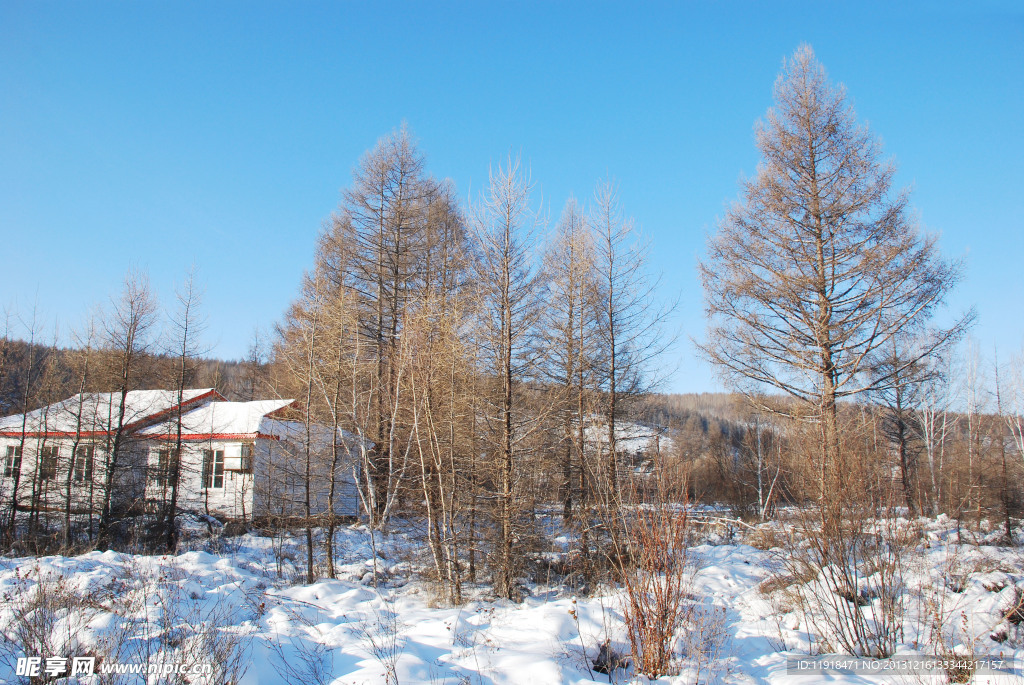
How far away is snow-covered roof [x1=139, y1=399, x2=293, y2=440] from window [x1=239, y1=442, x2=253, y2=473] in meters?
0.42

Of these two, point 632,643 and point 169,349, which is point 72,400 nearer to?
point 169,349

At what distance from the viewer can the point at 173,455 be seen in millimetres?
16750

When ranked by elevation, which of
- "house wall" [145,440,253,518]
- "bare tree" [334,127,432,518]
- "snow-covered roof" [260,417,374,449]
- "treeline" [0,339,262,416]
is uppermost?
"bare tree" [334,127,432,518]

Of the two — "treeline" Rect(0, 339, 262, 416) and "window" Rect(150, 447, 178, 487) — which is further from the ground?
"treeline" Rect(0, 339, 262, 416)

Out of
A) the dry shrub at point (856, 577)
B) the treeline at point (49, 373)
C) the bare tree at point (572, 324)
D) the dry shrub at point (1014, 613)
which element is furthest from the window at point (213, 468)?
the dry shrub at point (1014, 613)

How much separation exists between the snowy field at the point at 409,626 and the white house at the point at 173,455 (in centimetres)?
673

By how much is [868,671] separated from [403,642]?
189 inches

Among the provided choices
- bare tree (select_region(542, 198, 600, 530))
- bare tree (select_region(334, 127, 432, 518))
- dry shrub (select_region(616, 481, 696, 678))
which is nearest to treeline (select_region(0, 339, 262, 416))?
bare tree (select_region(334, 127, 432, 518))

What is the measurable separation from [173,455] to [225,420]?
467 cm

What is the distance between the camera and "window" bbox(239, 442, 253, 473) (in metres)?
19.2

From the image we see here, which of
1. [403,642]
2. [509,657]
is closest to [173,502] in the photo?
[403,642]

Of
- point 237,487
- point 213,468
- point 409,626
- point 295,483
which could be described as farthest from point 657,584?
point 213,468

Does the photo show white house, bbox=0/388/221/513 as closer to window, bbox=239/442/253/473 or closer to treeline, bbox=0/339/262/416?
treeline, bbox=0/339/262/416

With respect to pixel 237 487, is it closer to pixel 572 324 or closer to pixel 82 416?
pixel 82 416
